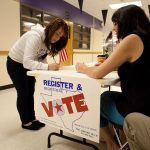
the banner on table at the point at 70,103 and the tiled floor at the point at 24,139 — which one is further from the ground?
the banner on table at the point at 70,103

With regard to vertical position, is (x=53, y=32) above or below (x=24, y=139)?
above

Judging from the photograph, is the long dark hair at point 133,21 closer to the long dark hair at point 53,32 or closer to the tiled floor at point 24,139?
the long dark hair at point 53,32

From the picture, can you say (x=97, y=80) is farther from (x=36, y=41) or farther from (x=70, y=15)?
(x=70, y=15)

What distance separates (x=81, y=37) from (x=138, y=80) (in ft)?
27.1

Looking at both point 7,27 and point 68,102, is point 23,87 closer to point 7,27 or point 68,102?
point 68,102

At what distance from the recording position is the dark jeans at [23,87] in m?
2.19

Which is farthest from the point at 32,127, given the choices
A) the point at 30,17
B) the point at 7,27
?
the point at 30,17

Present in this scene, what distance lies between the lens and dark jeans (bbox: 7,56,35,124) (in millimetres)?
2193

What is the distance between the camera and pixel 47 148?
6.26 ft

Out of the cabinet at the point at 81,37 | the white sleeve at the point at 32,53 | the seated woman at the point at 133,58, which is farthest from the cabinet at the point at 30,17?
the seated woman at the point at 133,58

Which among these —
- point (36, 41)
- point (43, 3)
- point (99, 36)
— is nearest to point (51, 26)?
point (36, 41)

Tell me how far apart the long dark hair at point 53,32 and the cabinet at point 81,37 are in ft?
21.0

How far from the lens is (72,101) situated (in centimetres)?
154

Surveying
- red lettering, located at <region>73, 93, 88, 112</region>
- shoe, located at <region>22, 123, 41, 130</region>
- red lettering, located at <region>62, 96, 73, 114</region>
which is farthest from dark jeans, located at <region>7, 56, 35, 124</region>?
red lettering, located at <region>73, 93, 88, 112</region>
